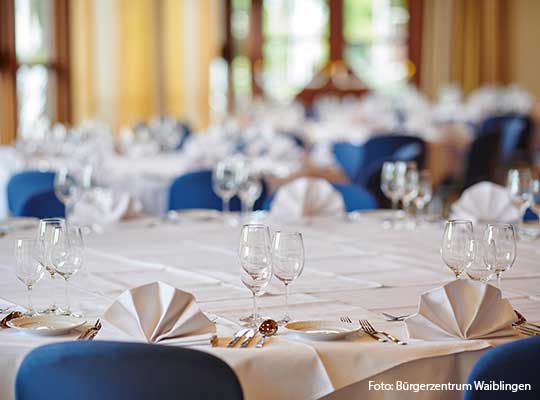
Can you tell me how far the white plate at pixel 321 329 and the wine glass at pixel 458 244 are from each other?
14.0 inches

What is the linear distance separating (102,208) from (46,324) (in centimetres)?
160

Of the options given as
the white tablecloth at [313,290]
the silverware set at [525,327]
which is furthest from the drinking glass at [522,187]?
the silverware set at [525,327]

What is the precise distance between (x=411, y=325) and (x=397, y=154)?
5.59 meters

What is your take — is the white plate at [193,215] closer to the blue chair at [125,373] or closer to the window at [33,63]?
the blue chair at [125,373]

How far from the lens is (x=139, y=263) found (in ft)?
9.64

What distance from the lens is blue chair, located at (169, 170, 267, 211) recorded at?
4797 millimetres

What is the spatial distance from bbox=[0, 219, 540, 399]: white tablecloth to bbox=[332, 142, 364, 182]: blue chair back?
4292 millimetres

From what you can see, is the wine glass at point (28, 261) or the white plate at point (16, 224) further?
the white plate at point (16, 224)

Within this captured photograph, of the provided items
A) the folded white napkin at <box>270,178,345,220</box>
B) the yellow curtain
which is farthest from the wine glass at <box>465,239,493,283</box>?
the yellow curtain

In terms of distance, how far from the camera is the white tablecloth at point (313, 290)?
1941mm

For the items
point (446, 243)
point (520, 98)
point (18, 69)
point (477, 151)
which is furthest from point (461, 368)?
point (520, 98)

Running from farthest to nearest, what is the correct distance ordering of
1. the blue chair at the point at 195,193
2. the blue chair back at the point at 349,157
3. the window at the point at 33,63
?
the window at the point at 33,63 → the blue chair back at the point at 349,157 → the blue chair at the point at 195,193

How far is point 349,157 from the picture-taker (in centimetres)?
821

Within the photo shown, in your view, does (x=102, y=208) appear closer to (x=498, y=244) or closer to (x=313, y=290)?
(x=313, y=290)
